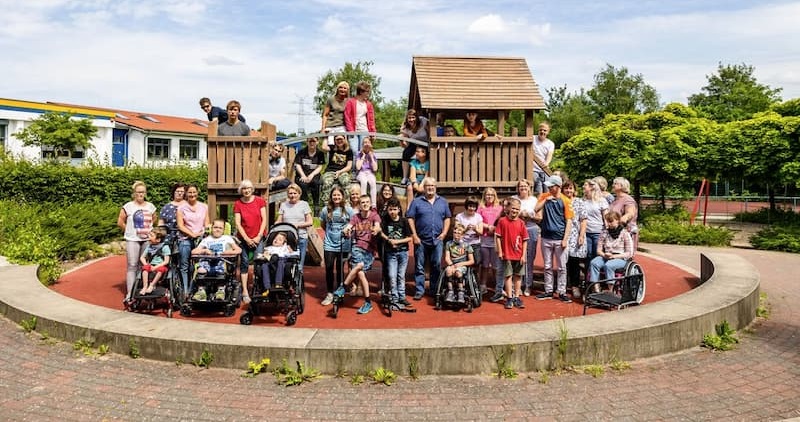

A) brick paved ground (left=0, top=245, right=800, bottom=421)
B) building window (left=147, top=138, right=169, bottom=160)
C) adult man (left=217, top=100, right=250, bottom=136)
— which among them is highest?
building window (left=147, top=138, right=169, bottom=160)

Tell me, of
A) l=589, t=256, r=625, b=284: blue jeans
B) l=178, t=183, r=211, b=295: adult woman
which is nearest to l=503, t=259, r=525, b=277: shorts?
l=589, t=256, r=625, b=284: blue jeans

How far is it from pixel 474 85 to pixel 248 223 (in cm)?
456

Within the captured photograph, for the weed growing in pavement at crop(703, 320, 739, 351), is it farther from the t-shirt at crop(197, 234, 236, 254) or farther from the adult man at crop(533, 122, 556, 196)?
the t-shirt at crop(197, 234, 236, 254)

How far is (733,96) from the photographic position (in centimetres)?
5419

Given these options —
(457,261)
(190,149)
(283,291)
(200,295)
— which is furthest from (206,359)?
(190,149)

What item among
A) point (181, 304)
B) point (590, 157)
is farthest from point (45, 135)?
point (181, 304)

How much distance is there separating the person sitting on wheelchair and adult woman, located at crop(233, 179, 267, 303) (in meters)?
4.76

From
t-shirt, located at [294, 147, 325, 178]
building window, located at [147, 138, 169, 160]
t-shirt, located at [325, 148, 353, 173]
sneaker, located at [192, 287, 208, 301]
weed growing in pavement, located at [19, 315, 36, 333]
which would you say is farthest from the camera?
building window, located at [147, 138, 169, 160]

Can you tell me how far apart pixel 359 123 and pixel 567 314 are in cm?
468

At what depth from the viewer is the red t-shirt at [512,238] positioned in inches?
312

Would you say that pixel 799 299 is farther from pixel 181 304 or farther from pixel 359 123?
pixel 181 304

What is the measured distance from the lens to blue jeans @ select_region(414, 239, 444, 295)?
8.19 meters

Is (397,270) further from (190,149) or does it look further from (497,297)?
(190,149)

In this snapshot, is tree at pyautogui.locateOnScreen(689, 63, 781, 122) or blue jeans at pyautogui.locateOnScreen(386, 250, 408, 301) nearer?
blue jeans at pyautogui.locateOnScreen(386, 250, 408, 301)
